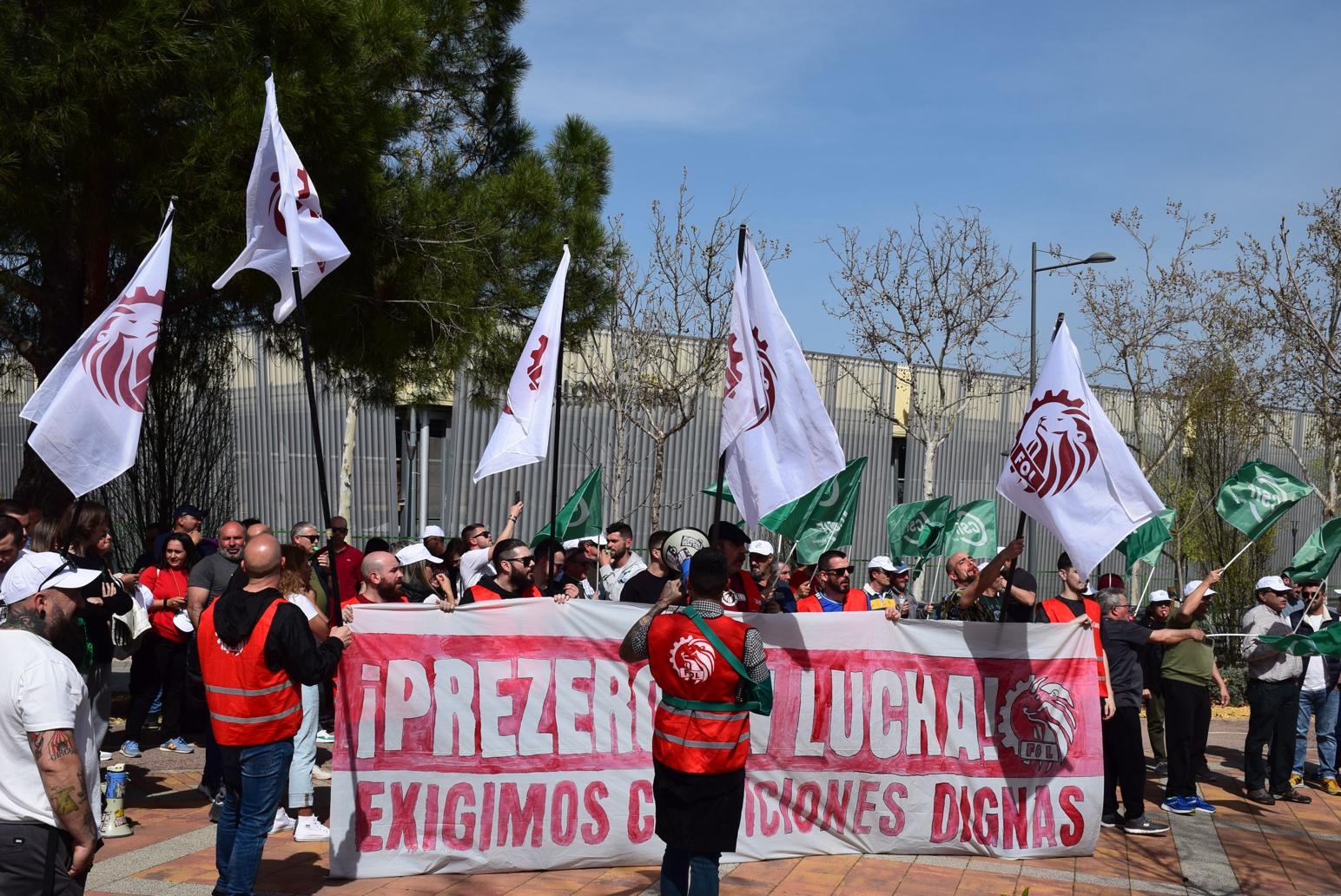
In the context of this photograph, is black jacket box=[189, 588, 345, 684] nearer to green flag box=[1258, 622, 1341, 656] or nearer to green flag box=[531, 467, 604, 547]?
green flag box=[531, 467, 604, 547]

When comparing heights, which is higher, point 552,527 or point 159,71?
point 159,71

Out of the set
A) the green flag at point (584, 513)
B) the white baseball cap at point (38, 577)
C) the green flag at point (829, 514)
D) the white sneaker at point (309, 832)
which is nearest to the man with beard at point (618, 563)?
the green flag at point (584, 513)

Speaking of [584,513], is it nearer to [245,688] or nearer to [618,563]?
[618,563]

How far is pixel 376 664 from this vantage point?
281 inches

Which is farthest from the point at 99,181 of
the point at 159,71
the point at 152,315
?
the point at 152,315

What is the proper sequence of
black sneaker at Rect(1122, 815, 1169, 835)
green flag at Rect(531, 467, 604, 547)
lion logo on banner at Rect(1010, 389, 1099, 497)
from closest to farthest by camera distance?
lion logo on banner at Rect(1010, 389, 1099, 497), black sneaker at Rect(1122, 815, 1169, 835), green flag at Rect(531, 467, 604, 547)

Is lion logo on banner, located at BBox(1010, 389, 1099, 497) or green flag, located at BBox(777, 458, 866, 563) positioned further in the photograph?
green flag, located at BBox(777, 458, 866, 563)

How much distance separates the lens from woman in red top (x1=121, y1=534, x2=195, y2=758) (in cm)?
1019

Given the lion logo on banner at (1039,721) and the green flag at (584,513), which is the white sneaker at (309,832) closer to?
the lion logo on banner at (1039,721)

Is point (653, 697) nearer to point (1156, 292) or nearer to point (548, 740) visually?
point (548, 740)

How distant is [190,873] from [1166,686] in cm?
709

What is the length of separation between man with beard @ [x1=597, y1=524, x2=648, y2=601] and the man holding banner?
19.1 ft

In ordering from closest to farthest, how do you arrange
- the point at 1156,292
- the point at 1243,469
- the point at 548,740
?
the point at 548,740
the point at 1243,469
the point at 1156,292

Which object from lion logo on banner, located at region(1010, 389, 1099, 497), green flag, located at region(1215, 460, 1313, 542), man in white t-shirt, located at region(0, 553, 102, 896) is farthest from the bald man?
green flag, located at region(1215, 460, 1313, 542)
